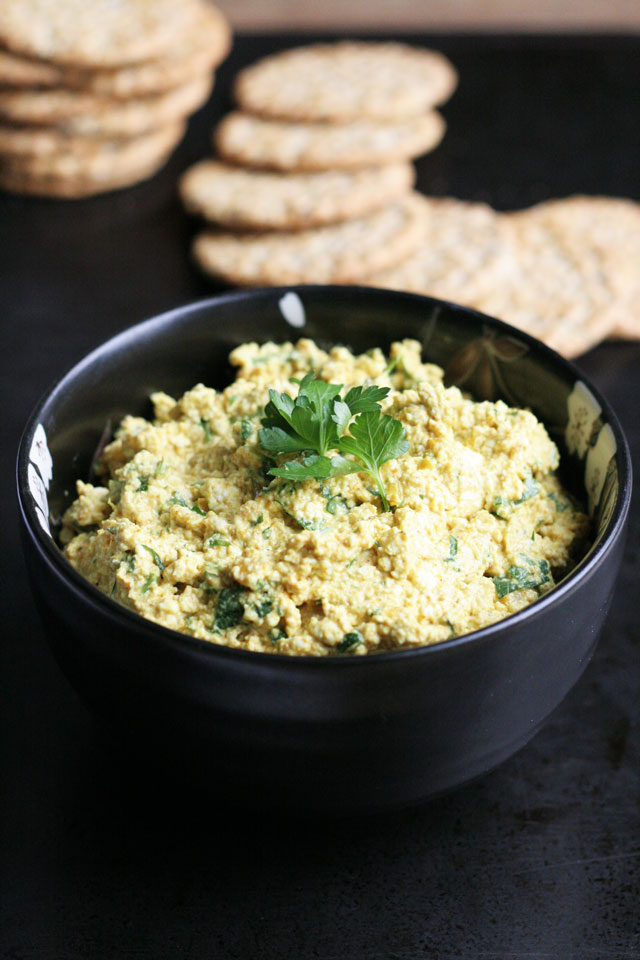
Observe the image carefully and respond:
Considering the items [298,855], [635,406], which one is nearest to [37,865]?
[298,855]

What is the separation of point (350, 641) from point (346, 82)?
8.45 ft

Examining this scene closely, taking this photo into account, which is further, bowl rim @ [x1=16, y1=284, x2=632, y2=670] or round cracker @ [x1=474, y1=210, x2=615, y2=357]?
round cracker @ [x1=474, y1=210, x2=615, y2=357]

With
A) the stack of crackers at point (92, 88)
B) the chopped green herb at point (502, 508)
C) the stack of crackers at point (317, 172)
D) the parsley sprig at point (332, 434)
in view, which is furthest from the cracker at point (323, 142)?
the chopped green herb at point (502, 508)

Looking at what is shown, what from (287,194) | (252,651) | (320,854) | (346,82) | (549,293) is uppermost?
(252,651)

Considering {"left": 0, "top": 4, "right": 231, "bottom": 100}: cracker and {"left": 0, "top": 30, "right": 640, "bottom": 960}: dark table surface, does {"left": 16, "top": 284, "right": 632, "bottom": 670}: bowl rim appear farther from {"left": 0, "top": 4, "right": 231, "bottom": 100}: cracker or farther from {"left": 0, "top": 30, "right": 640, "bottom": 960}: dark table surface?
{"left": 0, "top": 4, "right": 231, "bottom": 100}: cracker

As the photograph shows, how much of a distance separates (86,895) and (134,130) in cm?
230

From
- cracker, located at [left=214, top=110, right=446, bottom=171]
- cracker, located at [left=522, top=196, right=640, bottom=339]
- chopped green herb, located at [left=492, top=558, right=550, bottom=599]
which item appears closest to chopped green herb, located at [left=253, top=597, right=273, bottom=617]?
chopped green herb, located at [left=492, top=558, right=550, bottom=599]

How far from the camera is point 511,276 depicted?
299cm

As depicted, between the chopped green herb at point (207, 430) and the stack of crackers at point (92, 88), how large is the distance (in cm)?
167

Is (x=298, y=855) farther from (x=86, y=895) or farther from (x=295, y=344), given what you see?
(x=295, y=344)

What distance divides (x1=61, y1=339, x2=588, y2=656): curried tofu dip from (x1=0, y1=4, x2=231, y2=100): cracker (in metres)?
1.65

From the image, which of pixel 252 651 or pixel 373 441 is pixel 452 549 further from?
pixel 252 651

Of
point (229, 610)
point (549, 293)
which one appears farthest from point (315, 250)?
point (229, 610)

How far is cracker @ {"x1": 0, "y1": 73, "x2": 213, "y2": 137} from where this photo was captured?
3.06 meters
